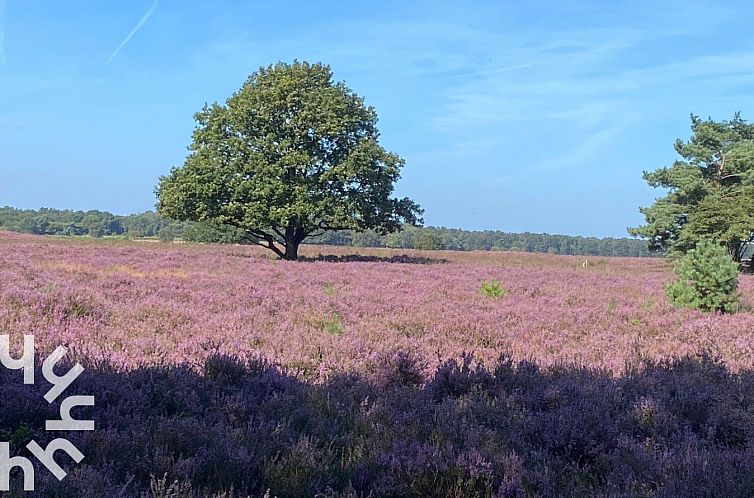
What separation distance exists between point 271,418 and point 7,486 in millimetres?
1672

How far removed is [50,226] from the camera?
132125 mm

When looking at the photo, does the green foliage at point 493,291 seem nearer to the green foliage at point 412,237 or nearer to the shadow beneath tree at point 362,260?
the shadow beneath tree at point 362,260

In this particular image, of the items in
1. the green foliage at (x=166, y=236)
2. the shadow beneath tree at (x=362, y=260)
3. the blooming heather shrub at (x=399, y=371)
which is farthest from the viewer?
the green foliage at (x=166, y=236)

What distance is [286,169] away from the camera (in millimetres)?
26312

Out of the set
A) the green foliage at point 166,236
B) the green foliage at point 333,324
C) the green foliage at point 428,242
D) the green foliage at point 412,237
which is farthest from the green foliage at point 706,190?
the green foliage at point 412,237

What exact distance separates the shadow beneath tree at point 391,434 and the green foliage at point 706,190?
→ 3364cm

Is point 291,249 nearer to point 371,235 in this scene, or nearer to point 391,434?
point 391,434

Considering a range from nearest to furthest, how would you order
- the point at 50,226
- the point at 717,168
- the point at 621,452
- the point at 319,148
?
the point at 621,452 → the point at 319,148 → the point at 717,168 → the point at 50,226

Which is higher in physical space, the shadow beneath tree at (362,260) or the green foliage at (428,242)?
the green foliage at (428,242)

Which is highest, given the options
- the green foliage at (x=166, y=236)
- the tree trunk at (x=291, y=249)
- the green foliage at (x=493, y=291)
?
the green foliage at (x=166, y=236)

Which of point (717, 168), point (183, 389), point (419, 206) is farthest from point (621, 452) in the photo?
point (717, 168)

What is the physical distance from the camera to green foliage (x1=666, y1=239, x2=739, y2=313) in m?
10.6

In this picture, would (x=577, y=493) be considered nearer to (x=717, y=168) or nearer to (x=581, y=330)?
(x=581, y=330)

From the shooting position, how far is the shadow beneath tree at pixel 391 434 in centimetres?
298
